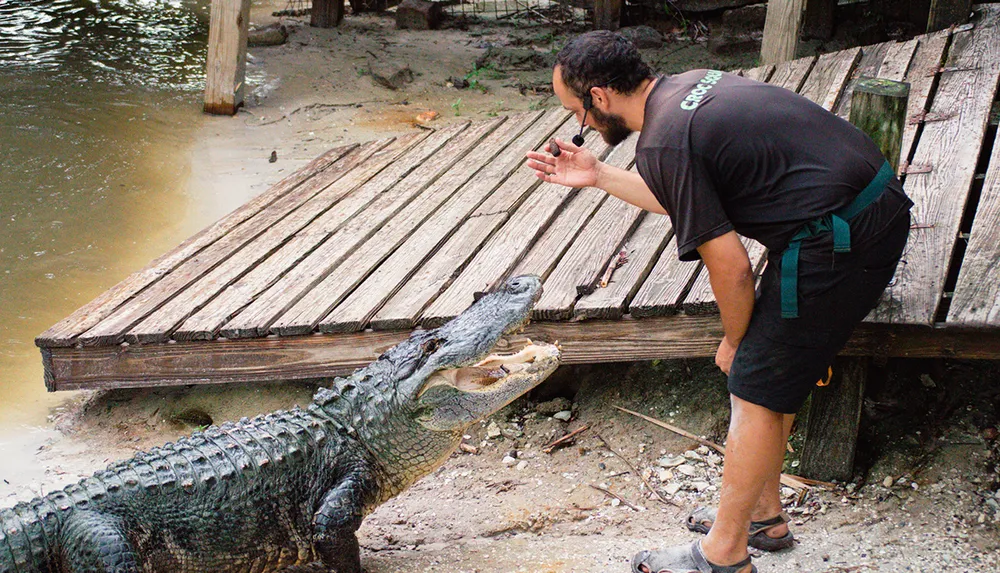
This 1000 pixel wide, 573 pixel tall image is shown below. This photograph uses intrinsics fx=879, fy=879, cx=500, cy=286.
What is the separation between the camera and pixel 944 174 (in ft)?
12.7

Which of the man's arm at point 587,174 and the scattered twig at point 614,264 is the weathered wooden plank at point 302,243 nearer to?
the scattered twig at point 614,264

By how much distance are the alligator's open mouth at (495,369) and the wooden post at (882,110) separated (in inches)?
53.7

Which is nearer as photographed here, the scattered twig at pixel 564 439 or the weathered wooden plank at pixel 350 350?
the weathered wooden plank at pixel 350 350

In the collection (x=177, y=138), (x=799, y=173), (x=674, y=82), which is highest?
(x=674, y=82)

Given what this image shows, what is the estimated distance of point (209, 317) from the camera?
4207mm

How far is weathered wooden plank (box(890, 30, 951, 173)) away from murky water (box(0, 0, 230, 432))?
4.73 meters

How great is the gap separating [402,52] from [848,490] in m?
7.95

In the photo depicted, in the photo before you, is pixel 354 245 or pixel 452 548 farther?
pixel 354 245

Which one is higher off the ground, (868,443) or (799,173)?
(799,173)

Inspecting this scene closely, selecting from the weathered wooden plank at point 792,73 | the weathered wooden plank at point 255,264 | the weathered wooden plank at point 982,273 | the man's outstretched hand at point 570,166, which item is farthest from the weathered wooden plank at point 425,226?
the weathered wooden plank at point 982,273

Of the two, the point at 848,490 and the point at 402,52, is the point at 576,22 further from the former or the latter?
the point at 848,490

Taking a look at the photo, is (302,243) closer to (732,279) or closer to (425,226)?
(425,226)

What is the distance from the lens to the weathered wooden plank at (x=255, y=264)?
425 centimetres

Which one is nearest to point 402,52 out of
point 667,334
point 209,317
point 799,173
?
point 209,317
